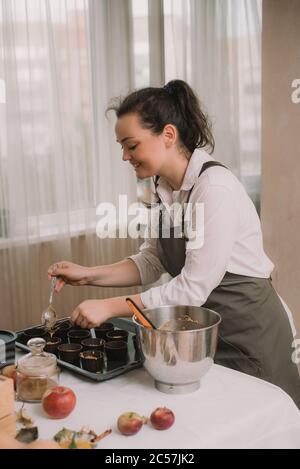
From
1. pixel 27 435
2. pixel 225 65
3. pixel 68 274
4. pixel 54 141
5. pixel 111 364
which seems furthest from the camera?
pixel 225 65

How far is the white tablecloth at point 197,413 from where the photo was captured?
107cm

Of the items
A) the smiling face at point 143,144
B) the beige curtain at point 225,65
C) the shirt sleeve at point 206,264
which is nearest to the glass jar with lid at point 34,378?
the shirt sleeve at point 206,264

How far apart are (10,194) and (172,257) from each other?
0.97 metres

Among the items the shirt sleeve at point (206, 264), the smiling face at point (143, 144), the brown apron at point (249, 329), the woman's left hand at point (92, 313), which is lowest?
the brown apron at point (249, 329)

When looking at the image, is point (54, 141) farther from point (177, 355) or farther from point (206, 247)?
point (177, 355)

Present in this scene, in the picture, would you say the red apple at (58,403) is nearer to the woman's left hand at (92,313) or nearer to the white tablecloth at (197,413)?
the white tablecloth at (197,413)

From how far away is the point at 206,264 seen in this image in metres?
1.50

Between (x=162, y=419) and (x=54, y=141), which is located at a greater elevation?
(x=54, y=141)

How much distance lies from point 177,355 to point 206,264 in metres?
0.37

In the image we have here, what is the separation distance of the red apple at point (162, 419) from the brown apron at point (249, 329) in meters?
0.58

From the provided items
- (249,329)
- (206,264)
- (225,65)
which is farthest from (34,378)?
(225,65)
